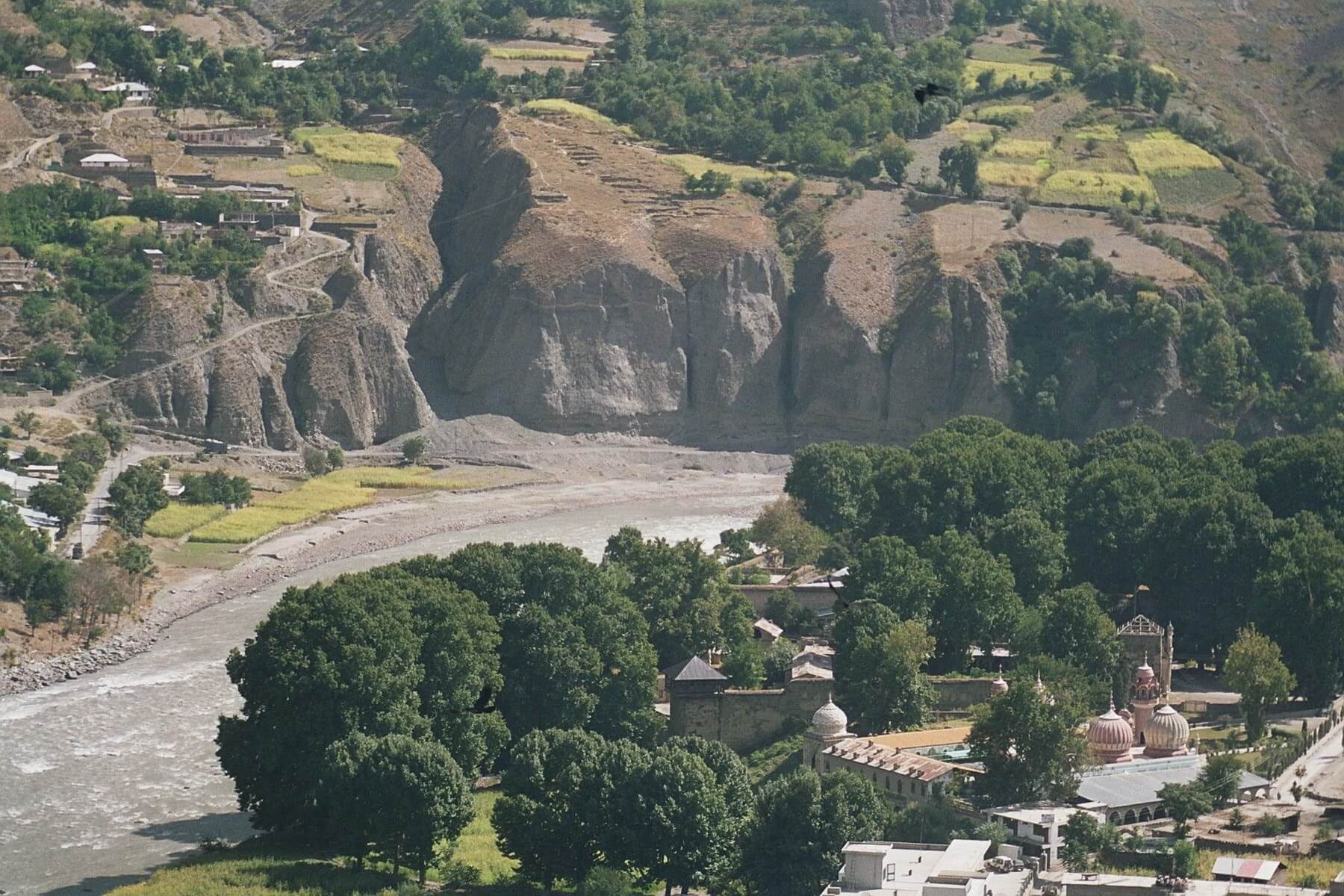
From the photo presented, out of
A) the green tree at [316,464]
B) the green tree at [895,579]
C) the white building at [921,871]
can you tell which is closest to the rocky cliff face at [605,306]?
the green tree at [316,464]

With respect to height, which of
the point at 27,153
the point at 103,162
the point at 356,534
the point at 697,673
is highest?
the point at 27,153

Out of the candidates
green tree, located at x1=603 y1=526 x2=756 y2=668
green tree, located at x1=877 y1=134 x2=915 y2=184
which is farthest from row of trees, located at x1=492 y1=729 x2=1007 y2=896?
green tree, located at x1=877 y1=134 x2=915 y2=184

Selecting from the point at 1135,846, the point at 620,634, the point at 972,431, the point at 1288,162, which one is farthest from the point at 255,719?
the point at 1288,162

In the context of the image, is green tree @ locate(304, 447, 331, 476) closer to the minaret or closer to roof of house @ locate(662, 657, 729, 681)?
roof of house @ locate(662, 657, 729, 681)

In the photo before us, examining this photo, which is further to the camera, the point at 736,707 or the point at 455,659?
the point at 736,707

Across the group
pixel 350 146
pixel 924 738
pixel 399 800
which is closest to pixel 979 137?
pixel 350 146

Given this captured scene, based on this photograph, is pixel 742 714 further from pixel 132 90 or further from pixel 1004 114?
pixel 1004 114
